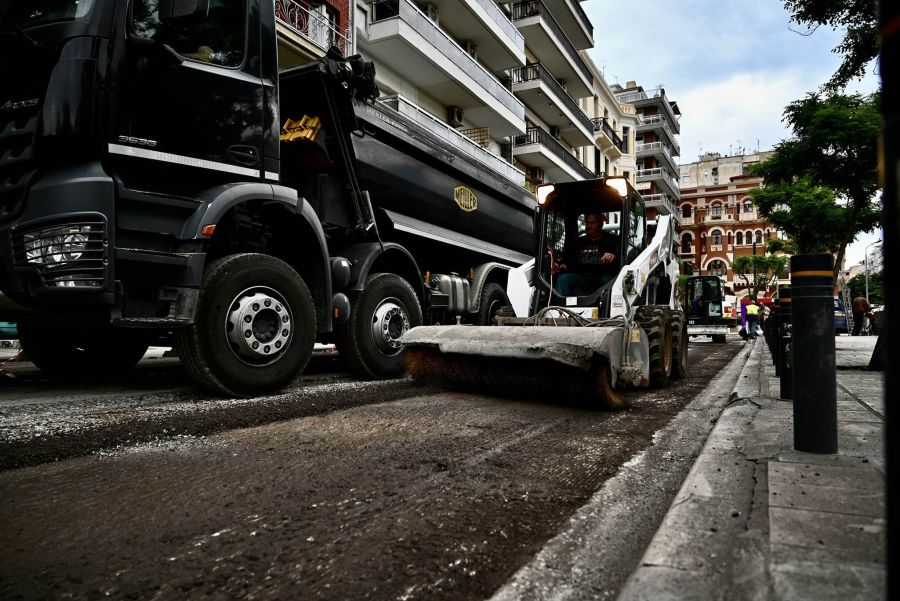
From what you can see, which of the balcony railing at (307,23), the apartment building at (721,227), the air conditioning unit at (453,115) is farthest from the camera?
the apartment building at (721,227)

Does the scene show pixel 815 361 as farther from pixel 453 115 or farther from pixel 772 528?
pixel 453 115

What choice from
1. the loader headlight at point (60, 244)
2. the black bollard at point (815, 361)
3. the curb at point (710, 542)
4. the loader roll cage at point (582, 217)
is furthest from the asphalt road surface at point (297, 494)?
the loader roll cage at point (582, 217)

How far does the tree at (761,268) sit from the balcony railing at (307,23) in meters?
51.1

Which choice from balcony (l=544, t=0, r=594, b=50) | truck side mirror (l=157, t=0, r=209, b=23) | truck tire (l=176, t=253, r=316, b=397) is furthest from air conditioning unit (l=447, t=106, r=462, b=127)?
truck side mirror (l=157, t=0, r=209, b=23)

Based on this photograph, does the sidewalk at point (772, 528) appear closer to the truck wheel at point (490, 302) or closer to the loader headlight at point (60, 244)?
the loader headlight at point (60, 244)

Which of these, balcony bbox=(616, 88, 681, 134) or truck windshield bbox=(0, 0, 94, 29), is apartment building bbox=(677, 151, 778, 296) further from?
truck windshield bbox=(0, 0, 94, 29)

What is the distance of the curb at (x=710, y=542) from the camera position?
4.96 ft

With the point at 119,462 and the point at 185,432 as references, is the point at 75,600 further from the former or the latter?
the point at 185,432

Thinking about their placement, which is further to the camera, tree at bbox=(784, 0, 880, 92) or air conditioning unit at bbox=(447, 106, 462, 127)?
air conditioning unit at bbox=(447, 106, 462, 127)

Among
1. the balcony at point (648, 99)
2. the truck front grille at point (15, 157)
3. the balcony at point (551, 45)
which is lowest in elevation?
the truck front grille at point (15, 157)

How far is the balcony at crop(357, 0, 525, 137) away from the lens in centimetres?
1692

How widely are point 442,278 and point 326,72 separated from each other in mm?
3002

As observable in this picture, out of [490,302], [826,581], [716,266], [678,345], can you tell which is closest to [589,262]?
[678,345]

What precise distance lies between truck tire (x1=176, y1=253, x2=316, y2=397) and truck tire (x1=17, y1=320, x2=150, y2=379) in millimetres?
1417
